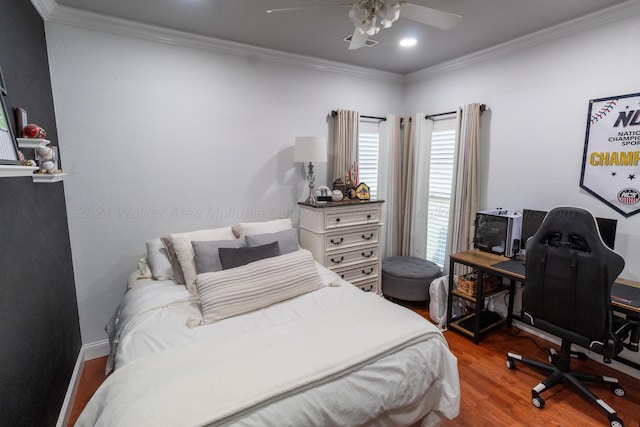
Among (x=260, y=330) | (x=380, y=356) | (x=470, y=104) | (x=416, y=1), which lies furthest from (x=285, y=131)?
(x=380, y=356)

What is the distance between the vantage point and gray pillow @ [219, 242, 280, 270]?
7.18ft

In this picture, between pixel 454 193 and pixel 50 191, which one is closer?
pixel 50 191

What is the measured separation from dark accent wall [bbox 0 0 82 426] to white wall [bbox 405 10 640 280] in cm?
354

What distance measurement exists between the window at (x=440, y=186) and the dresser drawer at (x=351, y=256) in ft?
2.84

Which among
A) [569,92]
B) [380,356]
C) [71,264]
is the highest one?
[569,92]

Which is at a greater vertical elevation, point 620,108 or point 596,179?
point 620,108

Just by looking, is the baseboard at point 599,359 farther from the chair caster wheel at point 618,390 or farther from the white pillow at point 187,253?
the white pillow at point 187,253

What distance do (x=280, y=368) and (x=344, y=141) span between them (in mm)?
2641

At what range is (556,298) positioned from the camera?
2.00m

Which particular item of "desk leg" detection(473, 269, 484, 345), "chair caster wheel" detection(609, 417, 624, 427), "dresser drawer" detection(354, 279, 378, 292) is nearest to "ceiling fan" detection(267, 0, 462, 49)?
"desk leg" detection(473, 269, 484, 345)

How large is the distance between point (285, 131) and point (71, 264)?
2146 mm

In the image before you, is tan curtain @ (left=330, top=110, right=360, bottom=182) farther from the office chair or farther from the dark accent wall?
the dark accent wall

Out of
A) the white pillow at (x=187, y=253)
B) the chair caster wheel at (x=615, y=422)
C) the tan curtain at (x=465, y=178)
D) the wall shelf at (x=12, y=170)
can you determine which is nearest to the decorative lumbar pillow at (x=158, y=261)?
the white pillow at (x=187, y=253)

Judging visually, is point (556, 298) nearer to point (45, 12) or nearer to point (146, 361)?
point (146, 361)
